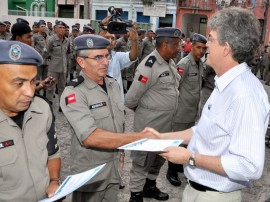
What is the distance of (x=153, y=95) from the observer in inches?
143

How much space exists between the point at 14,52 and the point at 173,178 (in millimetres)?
3247

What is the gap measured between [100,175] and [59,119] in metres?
4.67

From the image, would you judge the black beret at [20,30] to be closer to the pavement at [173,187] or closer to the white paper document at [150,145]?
the pavement at [173,187]

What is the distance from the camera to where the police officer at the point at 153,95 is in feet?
11.8

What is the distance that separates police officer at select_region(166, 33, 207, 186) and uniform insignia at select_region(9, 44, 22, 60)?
2.92m

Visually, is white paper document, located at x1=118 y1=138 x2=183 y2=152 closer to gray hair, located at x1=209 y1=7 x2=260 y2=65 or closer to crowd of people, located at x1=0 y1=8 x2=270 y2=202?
crowd of people, located at x1=0 y1=8 x2=270 y2=202

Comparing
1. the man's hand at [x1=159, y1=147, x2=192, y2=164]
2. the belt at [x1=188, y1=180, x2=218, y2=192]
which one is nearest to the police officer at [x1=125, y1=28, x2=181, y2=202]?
the belt at [x1=188, y1=180, x2=218, y2=192]

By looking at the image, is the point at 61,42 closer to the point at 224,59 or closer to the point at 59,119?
the point at 59,119

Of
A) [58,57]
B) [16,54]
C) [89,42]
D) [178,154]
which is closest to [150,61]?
[89,42]

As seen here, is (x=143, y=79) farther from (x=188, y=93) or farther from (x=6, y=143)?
(x=6, y=143)

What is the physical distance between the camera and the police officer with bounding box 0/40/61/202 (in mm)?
1658

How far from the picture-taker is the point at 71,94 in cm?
237

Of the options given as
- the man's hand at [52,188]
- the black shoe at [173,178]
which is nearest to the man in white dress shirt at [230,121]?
the man's hand at [52,188]

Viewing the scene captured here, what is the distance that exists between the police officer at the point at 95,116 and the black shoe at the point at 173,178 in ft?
6.10
